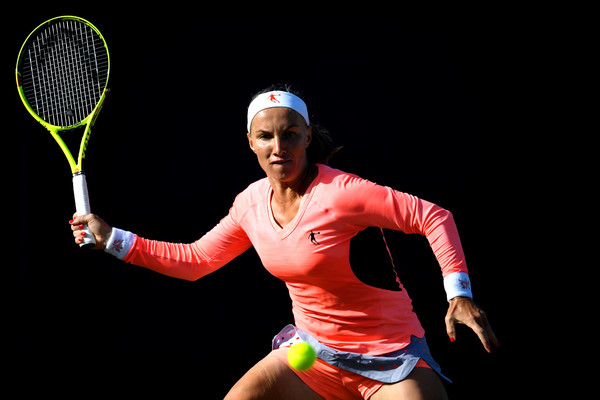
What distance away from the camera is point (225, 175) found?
12.3ft

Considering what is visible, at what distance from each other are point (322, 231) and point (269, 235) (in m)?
0.22

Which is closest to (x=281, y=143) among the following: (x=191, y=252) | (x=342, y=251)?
(x=342, y=251)

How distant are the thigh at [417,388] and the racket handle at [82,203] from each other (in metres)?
1.24

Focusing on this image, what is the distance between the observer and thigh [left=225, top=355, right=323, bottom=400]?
2.45 meters

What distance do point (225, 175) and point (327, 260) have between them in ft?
4.75

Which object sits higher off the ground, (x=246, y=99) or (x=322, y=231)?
(x=246, y=99)

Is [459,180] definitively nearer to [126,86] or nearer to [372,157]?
[372,157]

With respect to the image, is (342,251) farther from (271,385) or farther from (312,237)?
(271,385)

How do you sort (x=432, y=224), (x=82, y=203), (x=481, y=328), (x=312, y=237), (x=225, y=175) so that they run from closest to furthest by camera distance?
1. (x=481, y=328)
2. (x=432, y=224)
3. (x=312, y=237)
4. (x=82, y=203)
5. (x=225, y=175)

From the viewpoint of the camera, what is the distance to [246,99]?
370 cm

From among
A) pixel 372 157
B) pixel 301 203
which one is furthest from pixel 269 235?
pixel 372 157

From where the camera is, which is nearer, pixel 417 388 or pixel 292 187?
pixel 417 388

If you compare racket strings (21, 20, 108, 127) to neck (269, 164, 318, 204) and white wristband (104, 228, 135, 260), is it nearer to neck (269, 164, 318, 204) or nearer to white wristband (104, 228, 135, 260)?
white wristband (104, 228, 135, 260)

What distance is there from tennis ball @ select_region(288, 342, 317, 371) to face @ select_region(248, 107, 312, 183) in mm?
612
